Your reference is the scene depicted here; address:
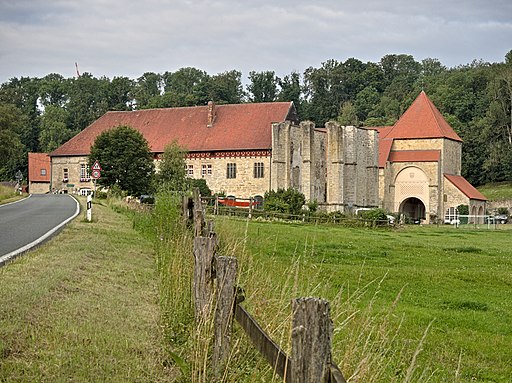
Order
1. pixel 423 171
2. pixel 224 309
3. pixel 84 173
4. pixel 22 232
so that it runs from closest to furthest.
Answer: pixel 224 309 → pixel 22 232 → pixel 423 171 → pixel 84 173

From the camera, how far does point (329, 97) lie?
424 feet

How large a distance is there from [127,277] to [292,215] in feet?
111

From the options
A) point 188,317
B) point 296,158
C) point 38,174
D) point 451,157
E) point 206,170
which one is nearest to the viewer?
point 188,317

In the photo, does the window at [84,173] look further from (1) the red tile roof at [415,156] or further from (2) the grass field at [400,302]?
(2) the grass field at [400,302]

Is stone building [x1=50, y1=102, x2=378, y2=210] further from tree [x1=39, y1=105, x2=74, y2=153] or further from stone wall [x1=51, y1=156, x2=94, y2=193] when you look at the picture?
tree [x1=39, y1=105, x2=74, y2=153]

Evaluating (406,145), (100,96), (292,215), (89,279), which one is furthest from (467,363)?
(100,96)

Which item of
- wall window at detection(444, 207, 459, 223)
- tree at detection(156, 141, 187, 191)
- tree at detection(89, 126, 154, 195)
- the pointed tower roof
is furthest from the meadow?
the pointed tower roof

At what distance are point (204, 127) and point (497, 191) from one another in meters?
36.6

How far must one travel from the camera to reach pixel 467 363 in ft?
30.2

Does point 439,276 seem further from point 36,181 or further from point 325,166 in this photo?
point 36,181

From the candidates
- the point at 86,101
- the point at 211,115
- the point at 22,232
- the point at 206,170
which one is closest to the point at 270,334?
the point at 22,232

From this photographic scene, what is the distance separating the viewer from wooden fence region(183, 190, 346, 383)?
3727 mm

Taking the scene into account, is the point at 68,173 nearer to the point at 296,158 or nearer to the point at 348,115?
the point at 296,158

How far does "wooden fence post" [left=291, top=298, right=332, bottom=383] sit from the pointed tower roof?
248ft
